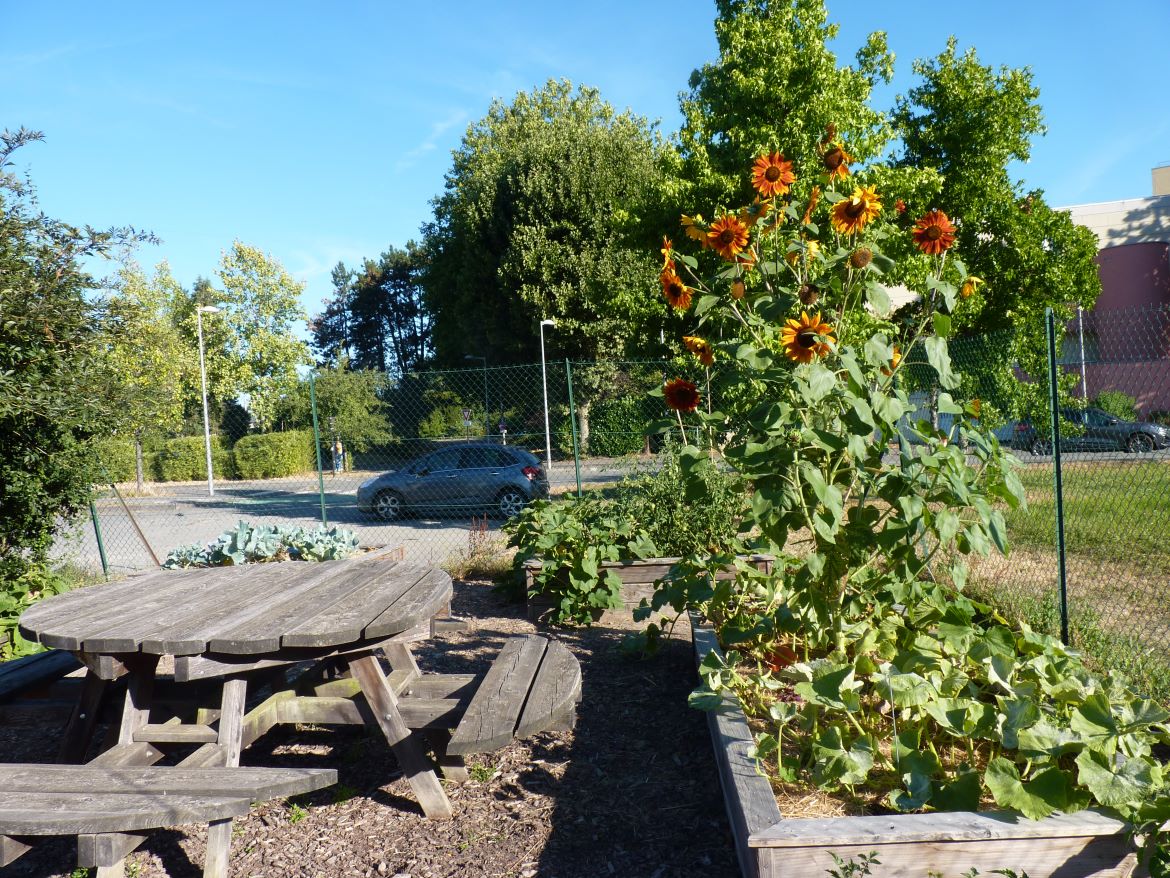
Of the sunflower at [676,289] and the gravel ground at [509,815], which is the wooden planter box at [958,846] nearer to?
the gravel ground at [509,815]

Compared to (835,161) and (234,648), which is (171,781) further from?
(835,161)

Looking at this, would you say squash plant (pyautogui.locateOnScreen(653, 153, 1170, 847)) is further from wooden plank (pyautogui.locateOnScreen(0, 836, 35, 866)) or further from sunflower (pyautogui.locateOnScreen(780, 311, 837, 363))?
wooden plank (pyautogui.locateOnScreen(0, 836, 35, 866))

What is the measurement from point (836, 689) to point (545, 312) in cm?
2240

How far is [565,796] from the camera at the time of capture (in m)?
3.28

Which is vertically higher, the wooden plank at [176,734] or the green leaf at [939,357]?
the green leaf at [939,357]

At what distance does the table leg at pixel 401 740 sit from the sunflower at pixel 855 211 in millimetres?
2416

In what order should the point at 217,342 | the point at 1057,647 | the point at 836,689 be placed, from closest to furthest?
the point at 836,689, the point at 1057,647, the point at 217,342

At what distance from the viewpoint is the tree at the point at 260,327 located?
34.8 meters

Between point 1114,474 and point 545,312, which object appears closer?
point 1114,474

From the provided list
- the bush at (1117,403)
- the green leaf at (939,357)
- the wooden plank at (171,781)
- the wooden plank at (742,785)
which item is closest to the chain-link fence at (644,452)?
the bush at (1117,403)

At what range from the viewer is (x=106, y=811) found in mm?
2174

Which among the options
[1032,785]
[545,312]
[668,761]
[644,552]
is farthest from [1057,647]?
[545,312]

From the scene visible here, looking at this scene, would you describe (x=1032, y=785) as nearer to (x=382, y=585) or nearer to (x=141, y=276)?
(x=382, y=585)

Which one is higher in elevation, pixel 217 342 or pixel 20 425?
pixel 217 342
